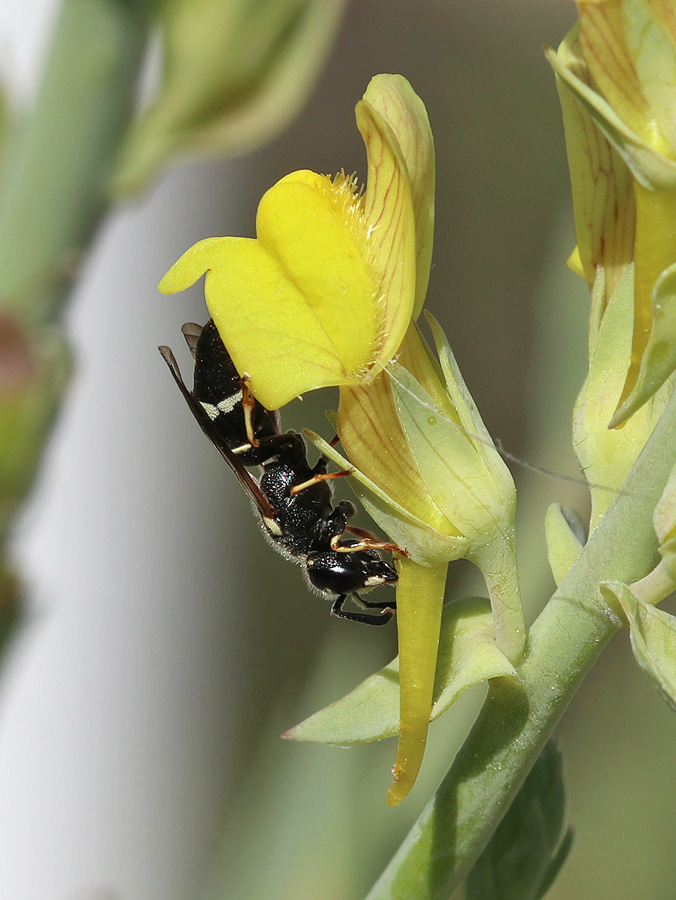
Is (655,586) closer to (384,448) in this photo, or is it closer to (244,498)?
(384,448)

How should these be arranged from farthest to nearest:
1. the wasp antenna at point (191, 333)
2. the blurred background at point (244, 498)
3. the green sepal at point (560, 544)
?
the blurred background at point (244, 498) → the wasp antenna at point (191, 333) → the green sepal at point (560, 544)

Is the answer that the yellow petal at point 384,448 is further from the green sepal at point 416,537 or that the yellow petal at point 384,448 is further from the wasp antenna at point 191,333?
the wasp antenna at point 191,333

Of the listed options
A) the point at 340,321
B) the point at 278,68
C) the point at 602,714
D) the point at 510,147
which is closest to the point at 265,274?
the point at 340,321

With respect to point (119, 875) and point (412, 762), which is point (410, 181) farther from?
point (119, 875)

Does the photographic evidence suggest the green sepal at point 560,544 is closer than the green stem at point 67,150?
No

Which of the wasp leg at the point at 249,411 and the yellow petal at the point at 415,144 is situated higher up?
the yellow petal at the point at 415,144

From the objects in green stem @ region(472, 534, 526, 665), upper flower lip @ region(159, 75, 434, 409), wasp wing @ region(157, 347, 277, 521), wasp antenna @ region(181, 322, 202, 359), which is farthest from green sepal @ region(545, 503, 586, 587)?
wasp antenna @ region(181, 322, 202, 359)

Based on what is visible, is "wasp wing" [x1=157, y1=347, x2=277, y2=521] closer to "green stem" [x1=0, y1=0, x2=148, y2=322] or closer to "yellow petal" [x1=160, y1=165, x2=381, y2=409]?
"yellow petal" [x1=160, y1=165, x2=381, y2=409]

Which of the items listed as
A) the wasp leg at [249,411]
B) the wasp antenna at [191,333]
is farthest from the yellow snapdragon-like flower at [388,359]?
the wasp antenna at [191,333]
